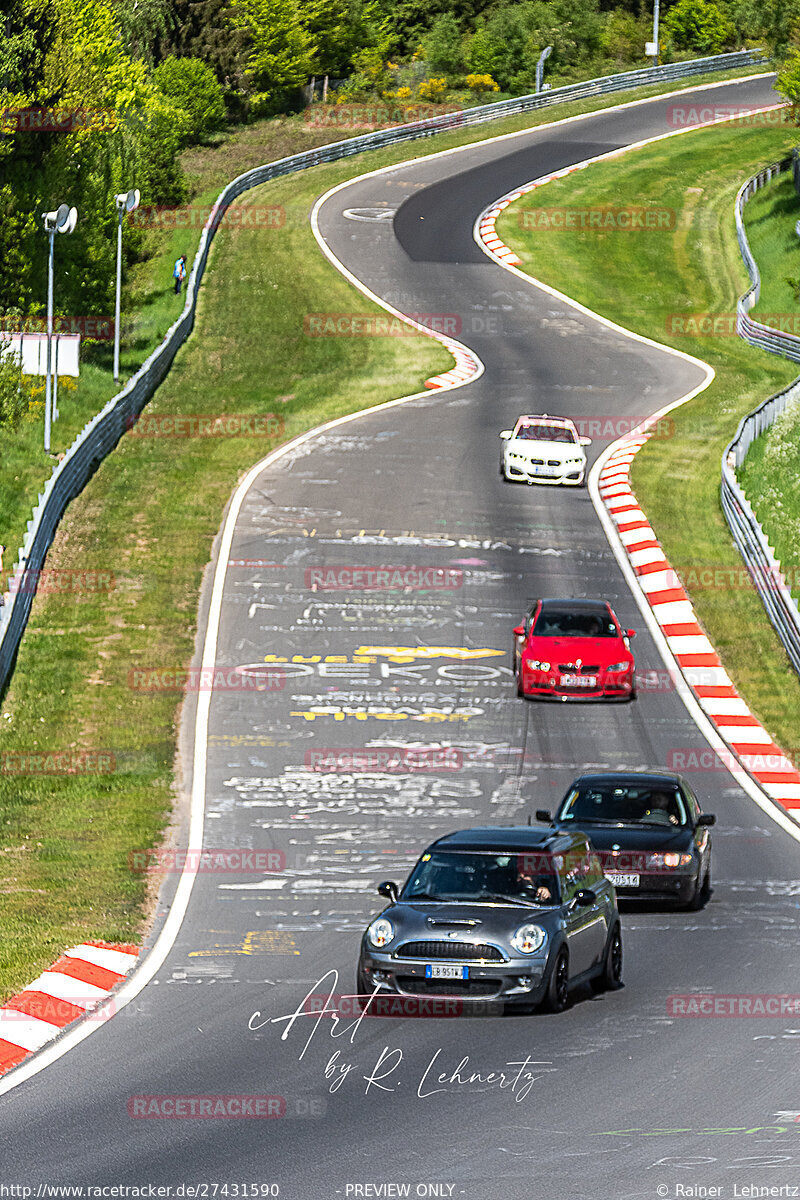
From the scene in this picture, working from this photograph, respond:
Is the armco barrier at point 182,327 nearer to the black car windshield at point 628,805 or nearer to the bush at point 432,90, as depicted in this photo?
the bush at point 432,90

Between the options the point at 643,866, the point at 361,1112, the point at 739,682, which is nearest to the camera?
the point at 361,1112

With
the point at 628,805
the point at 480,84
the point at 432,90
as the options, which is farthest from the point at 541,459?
the point at 480,84

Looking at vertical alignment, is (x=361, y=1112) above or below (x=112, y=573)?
above

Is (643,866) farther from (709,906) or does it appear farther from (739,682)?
(739,682)

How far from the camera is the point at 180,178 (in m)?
75.7

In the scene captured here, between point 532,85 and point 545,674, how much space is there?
80.1m

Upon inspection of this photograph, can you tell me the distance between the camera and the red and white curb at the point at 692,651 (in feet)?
81.8

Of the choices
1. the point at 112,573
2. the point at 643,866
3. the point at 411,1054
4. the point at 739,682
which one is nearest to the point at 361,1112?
the point at 411,1054

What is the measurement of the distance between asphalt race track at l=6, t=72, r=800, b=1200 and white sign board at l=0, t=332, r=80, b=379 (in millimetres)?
6309

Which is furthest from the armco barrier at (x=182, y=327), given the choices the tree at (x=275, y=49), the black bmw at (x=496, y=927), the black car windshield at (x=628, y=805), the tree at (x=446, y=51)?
the black bmw at (x=496, y=927)

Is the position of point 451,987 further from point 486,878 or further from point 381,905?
point 381,905

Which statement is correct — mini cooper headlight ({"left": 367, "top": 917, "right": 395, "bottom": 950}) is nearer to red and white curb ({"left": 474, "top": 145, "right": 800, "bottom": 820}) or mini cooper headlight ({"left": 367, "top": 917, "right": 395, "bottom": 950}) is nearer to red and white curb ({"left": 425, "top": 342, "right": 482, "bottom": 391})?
red and white curb ({"left": 474, "top": 145, "right": 800, "bottom": 820})

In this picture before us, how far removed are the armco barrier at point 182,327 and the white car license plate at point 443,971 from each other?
14649 mm

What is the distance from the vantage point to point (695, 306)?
62.7m
